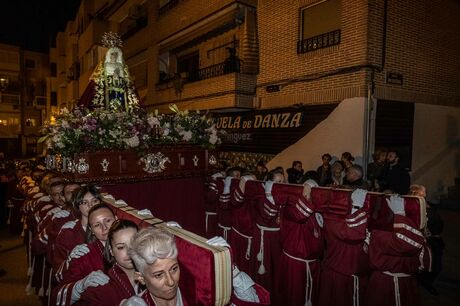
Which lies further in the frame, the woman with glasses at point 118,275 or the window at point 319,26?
the window at point 319,26

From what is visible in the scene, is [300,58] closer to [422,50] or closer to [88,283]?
[422,50]

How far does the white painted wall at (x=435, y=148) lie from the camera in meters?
9.91

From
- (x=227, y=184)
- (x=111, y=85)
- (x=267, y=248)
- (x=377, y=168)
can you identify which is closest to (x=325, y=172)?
(x=377, y=168)

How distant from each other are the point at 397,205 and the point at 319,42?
748 centimetres

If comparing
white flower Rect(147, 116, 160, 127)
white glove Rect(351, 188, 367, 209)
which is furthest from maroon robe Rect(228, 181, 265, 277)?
white flower Rect(147, 116, 160, 127)

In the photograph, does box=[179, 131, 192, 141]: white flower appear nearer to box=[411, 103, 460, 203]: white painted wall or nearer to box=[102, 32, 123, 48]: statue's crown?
box=[102, 32, 123, 48]: statue's crown

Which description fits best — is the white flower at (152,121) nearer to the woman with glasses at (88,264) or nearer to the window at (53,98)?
the woman with glasses at (88,264)

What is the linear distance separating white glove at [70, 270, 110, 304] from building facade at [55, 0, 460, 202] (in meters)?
6.12

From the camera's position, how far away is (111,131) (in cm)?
489

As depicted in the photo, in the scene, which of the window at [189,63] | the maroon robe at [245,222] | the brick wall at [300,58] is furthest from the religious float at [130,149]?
the window at [189,63]

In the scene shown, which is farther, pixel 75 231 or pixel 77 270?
pixel 75 231

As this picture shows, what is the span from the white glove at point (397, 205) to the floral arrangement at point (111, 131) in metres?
3.43

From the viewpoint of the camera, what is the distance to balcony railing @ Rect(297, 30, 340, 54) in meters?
9.27

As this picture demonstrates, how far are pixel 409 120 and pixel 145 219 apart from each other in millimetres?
9409
